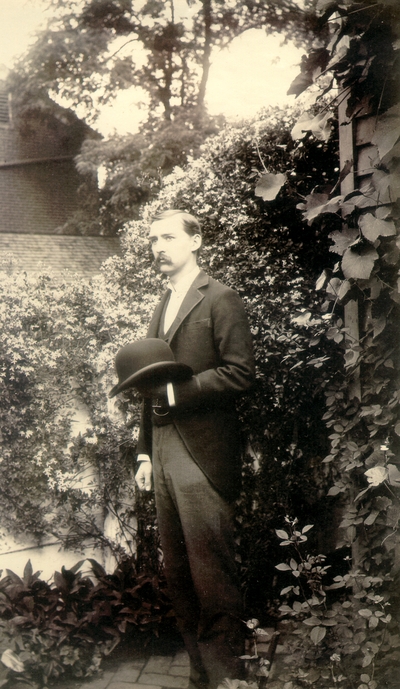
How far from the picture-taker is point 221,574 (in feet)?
8.04

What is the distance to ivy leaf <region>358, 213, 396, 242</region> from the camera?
2.03 metres

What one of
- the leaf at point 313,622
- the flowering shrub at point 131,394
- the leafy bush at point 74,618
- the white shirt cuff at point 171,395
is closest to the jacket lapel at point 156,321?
the white shirt cuff at point 171,395

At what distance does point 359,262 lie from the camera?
2.11 meters

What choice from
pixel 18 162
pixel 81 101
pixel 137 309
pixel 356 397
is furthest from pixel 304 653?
pixel 18 162

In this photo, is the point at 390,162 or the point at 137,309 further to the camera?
the point at 137,309

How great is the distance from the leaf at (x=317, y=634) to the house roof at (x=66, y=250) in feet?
18.5

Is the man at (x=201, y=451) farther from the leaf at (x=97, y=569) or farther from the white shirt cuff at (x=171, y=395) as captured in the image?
the leaf at (x=97, y=569)

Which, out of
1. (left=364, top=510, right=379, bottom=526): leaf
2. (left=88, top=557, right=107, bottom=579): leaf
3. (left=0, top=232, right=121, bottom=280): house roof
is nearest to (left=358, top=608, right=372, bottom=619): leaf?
(left=364, top=510, right=379, bottom=526): leaf

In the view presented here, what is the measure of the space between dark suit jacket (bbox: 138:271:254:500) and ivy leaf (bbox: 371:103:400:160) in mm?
874

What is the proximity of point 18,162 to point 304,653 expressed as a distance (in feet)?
22.5

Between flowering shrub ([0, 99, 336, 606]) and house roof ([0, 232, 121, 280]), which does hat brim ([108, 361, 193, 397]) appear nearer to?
flowering shrub ([0, 99, 336, 606])

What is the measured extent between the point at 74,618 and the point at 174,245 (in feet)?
6.94

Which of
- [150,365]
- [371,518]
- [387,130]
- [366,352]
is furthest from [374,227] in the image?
[371,518]

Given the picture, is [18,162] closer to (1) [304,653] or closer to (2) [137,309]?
(2) [137,309]
